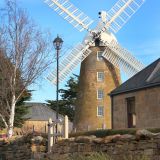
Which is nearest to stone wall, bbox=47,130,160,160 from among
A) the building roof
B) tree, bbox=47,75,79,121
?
the building roof

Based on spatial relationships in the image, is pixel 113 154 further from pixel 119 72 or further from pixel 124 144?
pixel 119 72

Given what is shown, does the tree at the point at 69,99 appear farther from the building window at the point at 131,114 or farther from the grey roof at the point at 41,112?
the building window at the point at 131,114

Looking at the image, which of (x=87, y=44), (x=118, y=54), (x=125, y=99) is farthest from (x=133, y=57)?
(x=125, y=99)

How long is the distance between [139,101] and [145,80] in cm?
135

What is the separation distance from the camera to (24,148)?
17906mm

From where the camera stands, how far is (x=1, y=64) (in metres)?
28.3

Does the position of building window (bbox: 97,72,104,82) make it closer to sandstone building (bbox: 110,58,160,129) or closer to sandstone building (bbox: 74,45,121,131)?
sandstone building (bbox: 74,45,121,131)

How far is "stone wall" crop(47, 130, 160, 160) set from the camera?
11.0 meters

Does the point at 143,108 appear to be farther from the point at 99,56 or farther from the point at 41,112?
the point at 41,112

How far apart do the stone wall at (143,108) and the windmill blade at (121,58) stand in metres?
18.9

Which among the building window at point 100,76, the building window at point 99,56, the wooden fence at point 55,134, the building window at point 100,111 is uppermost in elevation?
the building window at point 99,56

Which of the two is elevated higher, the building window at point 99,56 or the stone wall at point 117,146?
the building window at point 99,56

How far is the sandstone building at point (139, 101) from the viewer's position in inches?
1017

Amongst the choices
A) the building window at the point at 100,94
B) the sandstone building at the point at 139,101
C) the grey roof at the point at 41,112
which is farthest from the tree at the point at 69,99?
the sandstone building at the point at 139,101
